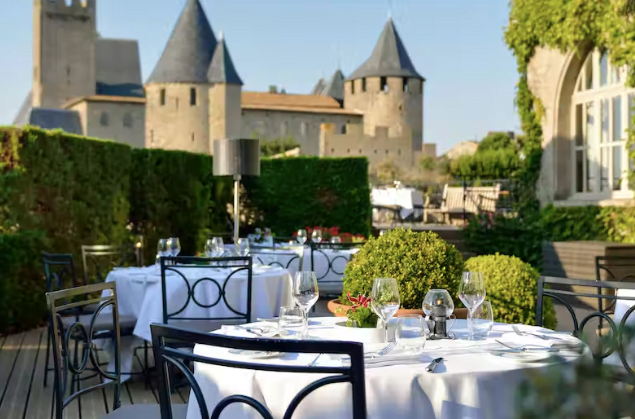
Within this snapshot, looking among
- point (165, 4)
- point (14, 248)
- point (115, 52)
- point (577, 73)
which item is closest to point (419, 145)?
point (165, 4)

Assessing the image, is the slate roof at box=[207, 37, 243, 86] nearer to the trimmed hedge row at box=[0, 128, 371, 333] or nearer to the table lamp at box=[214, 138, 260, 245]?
the trimmed hedge row at box=[0, 128, 371, 333]

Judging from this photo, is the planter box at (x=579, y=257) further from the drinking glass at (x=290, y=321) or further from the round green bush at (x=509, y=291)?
the drinking glass at (x=290, y=321)

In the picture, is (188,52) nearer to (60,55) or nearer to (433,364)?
(60,55)

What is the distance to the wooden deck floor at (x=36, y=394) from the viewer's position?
4.50 metres

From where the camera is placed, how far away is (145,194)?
33.4 feet

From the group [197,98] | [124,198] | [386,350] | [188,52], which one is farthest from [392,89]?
[386,350]

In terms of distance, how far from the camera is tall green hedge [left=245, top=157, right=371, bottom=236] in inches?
514

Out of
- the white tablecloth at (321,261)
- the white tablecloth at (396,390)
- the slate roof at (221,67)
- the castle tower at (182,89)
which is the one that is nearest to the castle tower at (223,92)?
the slate roof at (221,67)

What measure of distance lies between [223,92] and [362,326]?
141 feet

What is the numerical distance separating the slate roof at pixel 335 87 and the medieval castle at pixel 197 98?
2.06 metres

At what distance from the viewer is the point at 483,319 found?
8.60 feet

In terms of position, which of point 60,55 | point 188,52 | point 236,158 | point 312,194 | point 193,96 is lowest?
point 312,194

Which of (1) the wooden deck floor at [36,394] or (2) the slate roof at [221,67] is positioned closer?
(1) the wooden deck floor at [36,394]

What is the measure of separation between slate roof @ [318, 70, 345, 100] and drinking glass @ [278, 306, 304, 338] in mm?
66735
